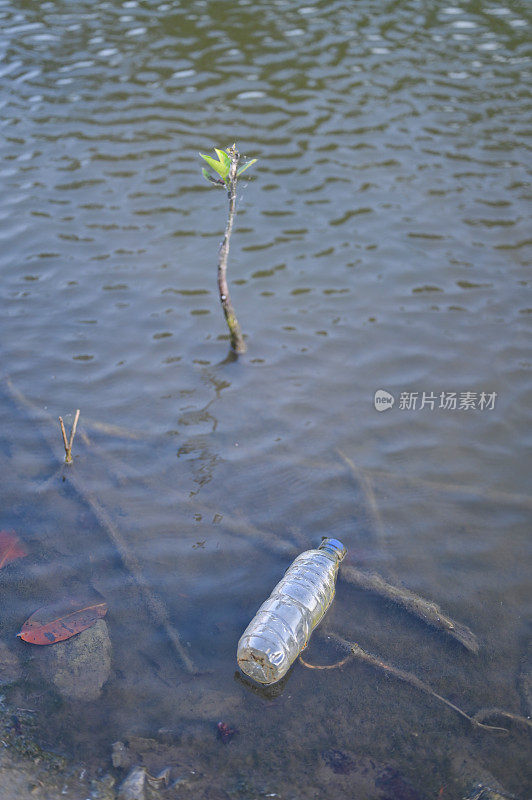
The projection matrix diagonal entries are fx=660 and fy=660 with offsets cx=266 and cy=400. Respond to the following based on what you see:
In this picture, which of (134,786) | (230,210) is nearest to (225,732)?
(134,786)

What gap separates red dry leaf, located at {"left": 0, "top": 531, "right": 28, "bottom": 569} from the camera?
3.84 meters

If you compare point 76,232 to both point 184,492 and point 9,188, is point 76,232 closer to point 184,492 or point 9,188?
point 9,188

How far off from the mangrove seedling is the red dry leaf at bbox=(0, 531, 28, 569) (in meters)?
2.13

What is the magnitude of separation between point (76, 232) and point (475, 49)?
6.48m

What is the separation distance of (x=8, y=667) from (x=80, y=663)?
0.35 meters

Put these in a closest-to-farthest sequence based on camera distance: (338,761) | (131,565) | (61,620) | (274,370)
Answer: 1. (338,761)
2. (61,620)
3. (131,565)
4. (274,370)

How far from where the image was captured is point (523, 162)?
284 inches

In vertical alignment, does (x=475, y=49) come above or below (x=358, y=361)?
above

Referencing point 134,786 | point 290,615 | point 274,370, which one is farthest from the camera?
point 274,370

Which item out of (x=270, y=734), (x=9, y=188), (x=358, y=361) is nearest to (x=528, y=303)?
(x=358, y=361)

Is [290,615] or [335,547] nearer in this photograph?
[290,615]

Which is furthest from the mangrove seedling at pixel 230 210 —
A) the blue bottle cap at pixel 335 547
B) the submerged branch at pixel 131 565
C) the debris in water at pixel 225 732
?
the debris in water at pixel 225 732

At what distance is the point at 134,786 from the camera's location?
9.23 feet

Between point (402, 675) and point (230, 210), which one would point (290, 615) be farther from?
point (230, 210)
